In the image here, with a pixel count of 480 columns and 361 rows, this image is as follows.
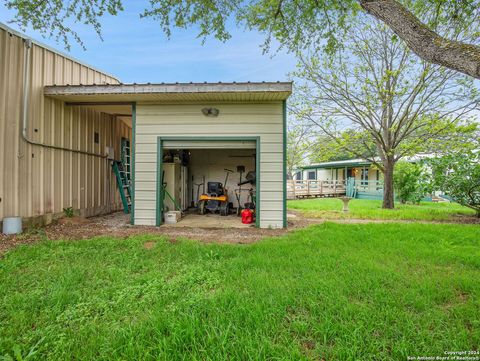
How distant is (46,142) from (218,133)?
3.85 m

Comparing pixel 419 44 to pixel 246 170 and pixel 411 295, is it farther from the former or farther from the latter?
pixel 246 170

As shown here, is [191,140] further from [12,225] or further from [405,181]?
[405,181]

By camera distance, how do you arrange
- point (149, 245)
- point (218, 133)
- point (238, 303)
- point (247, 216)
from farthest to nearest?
1. point (247, 216)
2. point (218, 133)
3. point (149, 245)
4. point (238, 303)

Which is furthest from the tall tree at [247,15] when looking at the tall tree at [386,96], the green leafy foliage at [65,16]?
the tall tree at [386,96]

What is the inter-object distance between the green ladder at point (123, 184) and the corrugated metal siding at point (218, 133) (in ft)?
6.42

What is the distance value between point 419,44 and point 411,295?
2638 mm

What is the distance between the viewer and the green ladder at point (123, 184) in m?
7.67

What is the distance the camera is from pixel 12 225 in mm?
4719

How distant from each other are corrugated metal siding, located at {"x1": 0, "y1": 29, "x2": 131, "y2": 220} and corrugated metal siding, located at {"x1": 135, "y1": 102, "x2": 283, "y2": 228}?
186 cm

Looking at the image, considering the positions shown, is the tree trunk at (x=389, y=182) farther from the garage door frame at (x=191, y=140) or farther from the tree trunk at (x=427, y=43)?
the tree trunk at (x=427, y=43)

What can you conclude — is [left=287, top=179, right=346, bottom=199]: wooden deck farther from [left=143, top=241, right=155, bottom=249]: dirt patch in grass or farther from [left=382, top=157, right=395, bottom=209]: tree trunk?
[left=143, top=241, right=155, bottom=249]: dirt patch in grass

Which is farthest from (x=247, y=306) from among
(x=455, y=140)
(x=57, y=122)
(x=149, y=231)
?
(x=455, y=140)

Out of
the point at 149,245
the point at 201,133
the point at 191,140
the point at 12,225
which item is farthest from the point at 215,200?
the point at 12,225

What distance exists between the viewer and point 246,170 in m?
9.35
